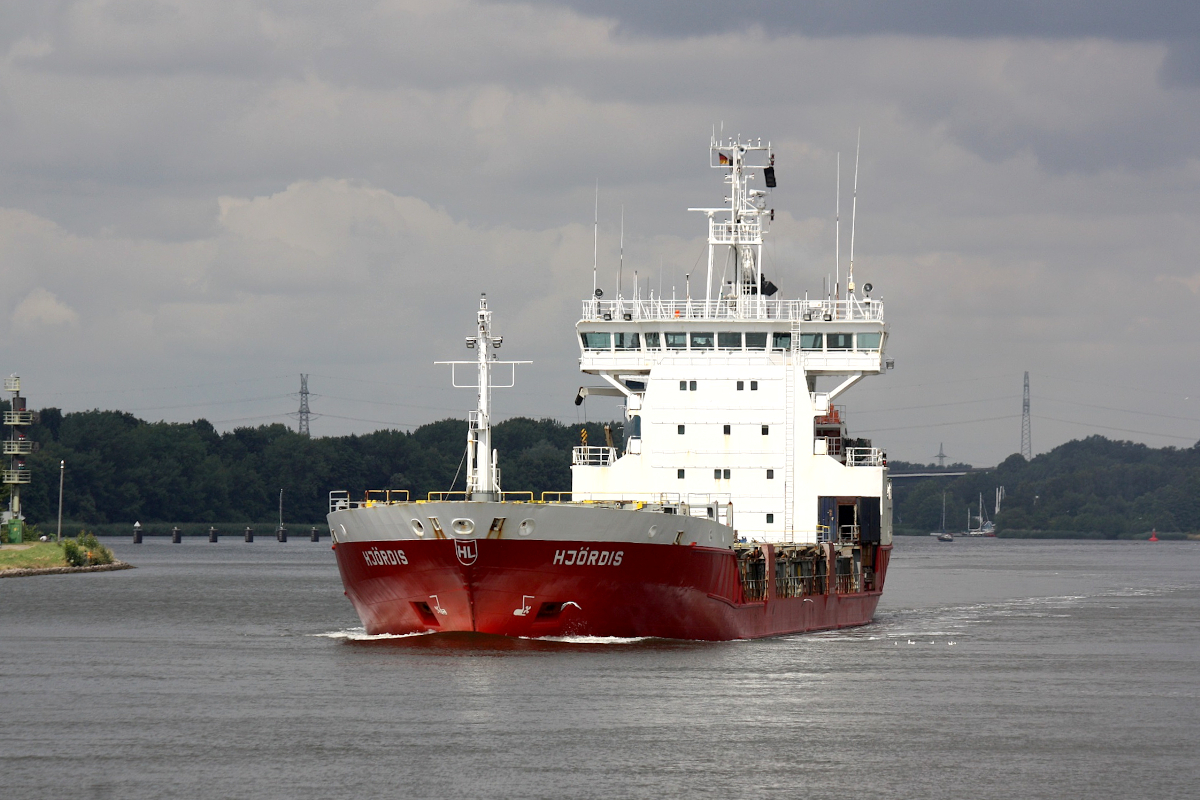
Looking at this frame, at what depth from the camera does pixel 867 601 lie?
53750 mm

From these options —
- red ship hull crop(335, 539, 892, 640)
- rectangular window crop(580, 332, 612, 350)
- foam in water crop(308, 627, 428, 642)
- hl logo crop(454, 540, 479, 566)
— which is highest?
rectangular window crop(580, 332, 612, 350)

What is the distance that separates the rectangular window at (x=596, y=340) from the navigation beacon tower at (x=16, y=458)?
185 ft

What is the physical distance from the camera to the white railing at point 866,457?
162ft

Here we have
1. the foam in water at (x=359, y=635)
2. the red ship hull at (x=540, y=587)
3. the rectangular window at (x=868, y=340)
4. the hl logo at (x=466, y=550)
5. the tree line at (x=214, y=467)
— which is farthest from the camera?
the tree line at (x=214, y=467)

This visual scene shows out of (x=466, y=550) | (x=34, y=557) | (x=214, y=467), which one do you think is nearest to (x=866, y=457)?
(x=466, y=550)

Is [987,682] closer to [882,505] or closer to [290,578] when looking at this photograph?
[882,505]

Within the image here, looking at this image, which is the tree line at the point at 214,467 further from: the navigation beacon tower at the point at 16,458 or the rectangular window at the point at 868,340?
the rectangular window at the point at 868,340

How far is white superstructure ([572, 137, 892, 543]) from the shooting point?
46.9m

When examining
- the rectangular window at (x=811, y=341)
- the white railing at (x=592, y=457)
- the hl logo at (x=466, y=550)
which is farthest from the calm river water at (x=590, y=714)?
Result: the rectangular window at (x=811, y=341)

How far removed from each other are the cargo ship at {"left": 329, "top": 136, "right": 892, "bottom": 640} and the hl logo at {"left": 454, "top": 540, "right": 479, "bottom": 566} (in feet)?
0.10

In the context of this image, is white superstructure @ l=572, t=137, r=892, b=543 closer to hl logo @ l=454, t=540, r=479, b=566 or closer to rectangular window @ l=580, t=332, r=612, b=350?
rectangular window @ l=580, t=332, r=612, b=350

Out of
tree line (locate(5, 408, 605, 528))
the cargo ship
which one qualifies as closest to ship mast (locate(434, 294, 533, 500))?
the cargo ship

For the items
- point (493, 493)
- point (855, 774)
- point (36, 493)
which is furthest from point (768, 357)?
point (36, 493)

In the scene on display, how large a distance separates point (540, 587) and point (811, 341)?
51.9 ft
